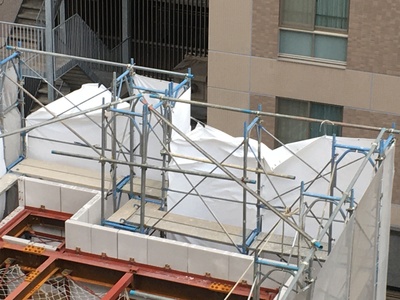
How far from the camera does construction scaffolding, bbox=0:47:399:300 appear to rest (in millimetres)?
25500

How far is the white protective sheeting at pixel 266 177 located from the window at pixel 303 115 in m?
7.24

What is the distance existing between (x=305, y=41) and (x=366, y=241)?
36.4 ft

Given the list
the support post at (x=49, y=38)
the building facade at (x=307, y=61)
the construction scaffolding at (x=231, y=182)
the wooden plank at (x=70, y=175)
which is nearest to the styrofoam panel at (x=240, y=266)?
the construction scaffolding at (x=231, y=182)

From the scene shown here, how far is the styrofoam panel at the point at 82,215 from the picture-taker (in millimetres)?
26750

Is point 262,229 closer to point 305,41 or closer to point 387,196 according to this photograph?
point 387,196

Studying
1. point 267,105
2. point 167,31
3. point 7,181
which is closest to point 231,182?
point 7,181

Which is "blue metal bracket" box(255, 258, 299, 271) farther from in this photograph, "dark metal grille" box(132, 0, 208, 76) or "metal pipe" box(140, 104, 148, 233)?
"dark metal grille" box(132, 0, 208, 76)

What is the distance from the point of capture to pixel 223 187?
90.6 feet

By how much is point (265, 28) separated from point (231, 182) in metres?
8.18

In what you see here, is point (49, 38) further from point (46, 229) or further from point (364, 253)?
point (364, 253)

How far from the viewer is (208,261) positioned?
1000 inches

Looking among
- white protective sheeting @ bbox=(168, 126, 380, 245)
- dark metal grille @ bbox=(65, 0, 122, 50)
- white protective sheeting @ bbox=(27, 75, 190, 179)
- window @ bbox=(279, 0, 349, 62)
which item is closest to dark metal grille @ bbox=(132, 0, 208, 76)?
dark metal grille @ bbox=(65, 0, 122, 50)

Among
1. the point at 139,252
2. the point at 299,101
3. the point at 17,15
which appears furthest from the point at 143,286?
the point at 17,15

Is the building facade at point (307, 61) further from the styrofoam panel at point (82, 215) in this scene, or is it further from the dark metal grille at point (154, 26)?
the styrofoam panel at point (82, 215)
